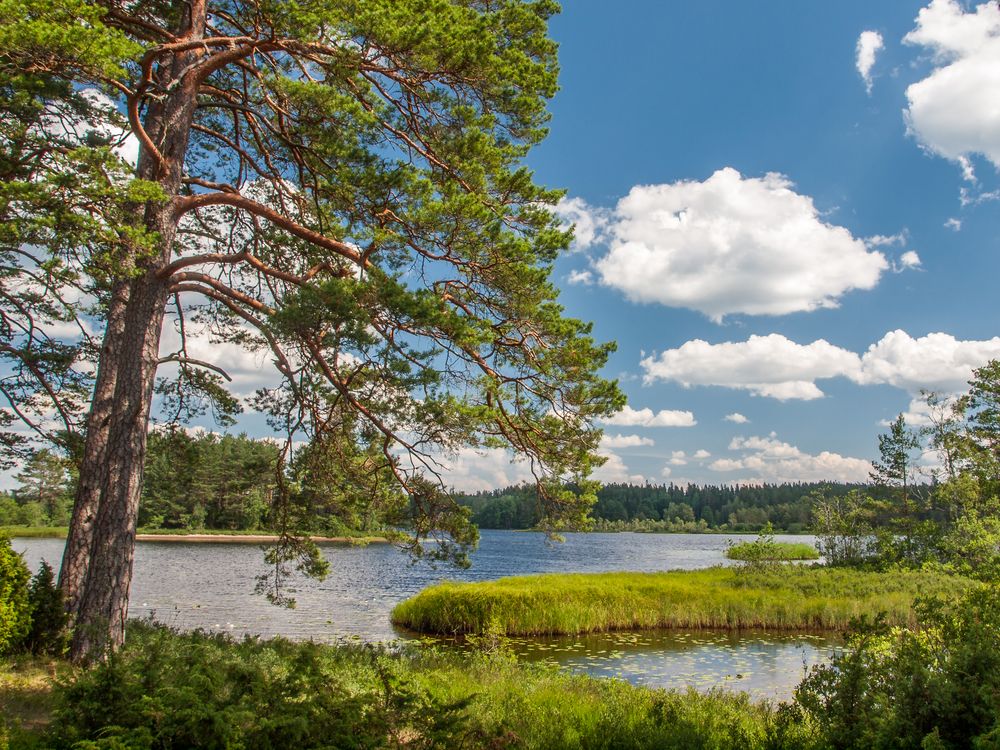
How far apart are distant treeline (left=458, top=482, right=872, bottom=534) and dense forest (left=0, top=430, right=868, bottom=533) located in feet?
0.82

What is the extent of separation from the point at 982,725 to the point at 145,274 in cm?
1079

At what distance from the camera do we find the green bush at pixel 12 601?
8.80 metres

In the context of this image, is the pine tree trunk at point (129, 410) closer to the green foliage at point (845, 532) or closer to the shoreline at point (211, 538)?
the green foliage at point (845, 532)

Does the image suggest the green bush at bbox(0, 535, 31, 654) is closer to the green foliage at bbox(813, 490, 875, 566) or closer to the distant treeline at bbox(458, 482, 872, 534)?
the green foliage at bbox(813, 490, 875, 566)

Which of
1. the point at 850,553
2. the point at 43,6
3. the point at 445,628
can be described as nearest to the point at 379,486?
the point at 43,6

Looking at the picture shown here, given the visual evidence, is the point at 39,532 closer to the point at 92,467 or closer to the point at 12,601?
the point at 92,467

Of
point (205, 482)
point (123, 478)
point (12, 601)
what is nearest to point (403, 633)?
point (12, 601)

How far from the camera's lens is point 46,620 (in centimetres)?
994

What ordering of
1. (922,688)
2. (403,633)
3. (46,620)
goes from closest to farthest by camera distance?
(922,688) → (46,620) → (403,633)

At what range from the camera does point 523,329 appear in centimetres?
1046

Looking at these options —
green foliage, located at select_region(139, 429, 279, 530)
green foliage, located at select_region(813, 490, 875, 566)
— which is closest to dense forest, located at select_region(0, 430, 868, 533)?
green foliage, located at select_region(139, 429, 279, 530)

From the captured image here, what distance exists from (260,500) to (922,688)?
10099mm

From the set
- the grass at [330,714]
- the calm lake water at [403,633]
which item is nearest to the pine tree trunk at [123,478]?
the grass at [330,714]

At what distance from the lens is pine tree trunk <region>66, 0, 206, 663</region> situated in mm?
8312
